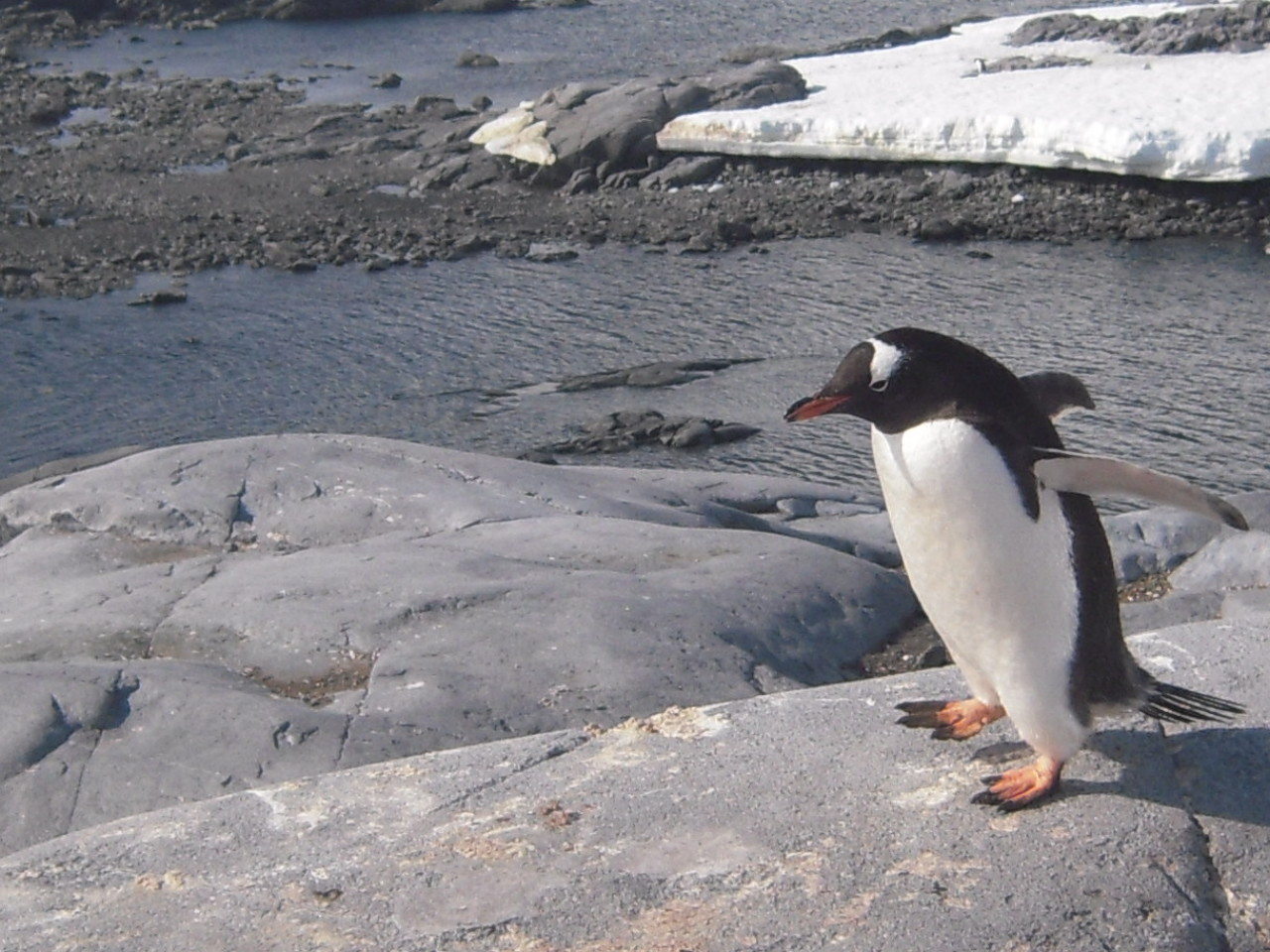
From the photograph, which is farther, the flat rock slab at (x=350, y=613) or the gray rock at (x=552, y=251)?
the gray rock at (x=552, y=251)

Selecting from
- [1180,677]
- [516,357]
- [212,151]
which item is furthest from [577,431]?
[212,151]

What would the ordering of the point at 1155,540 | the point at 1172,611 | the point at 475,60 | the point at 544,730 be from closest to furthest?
1. the point at 544,730
2. the point at 1172,611
3. the point at 1155,540
4. the point at 475,60

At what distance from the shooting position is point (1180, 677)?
3939 millimetres

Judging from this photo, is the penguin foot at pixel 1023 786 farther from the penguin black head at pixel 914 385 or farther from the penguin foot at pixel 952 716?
the penguin black head at pixel 914 385

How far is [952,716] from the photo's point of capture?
3750 millimetres

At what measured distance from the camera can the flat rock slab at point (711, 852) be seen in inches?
118

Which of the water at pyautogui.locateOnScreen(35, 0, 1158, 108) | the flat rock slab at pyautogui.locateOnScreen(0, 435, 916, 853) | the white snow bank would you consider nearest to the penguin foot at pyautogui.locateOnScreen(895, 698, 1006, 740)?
the flat rock slab at pyautogui.locateOnScreen(0, 435, 916, 853)

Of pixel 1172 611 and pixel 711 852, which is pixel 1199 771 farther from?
pixel 1172 611

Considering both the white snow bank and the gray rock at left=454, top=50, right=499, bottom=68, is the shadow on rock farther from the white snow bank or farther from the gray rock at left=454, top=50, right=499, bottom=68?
the gray rock at left=454, top=50, right=499, bottom=68

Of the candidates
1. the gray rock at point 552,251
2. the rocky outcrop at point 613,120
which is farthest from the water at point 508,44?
the gray rock at point 552,251

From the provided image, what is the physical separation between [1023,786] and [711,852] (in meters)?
0.70

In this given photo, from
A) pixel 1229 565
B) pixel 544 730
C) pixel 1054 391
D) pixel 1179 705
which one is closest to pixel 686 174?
pixel 1229 565

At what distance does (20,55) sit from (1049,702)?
122ft

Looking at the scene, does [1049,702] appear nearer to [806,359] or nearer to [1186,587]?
[1186,587]
